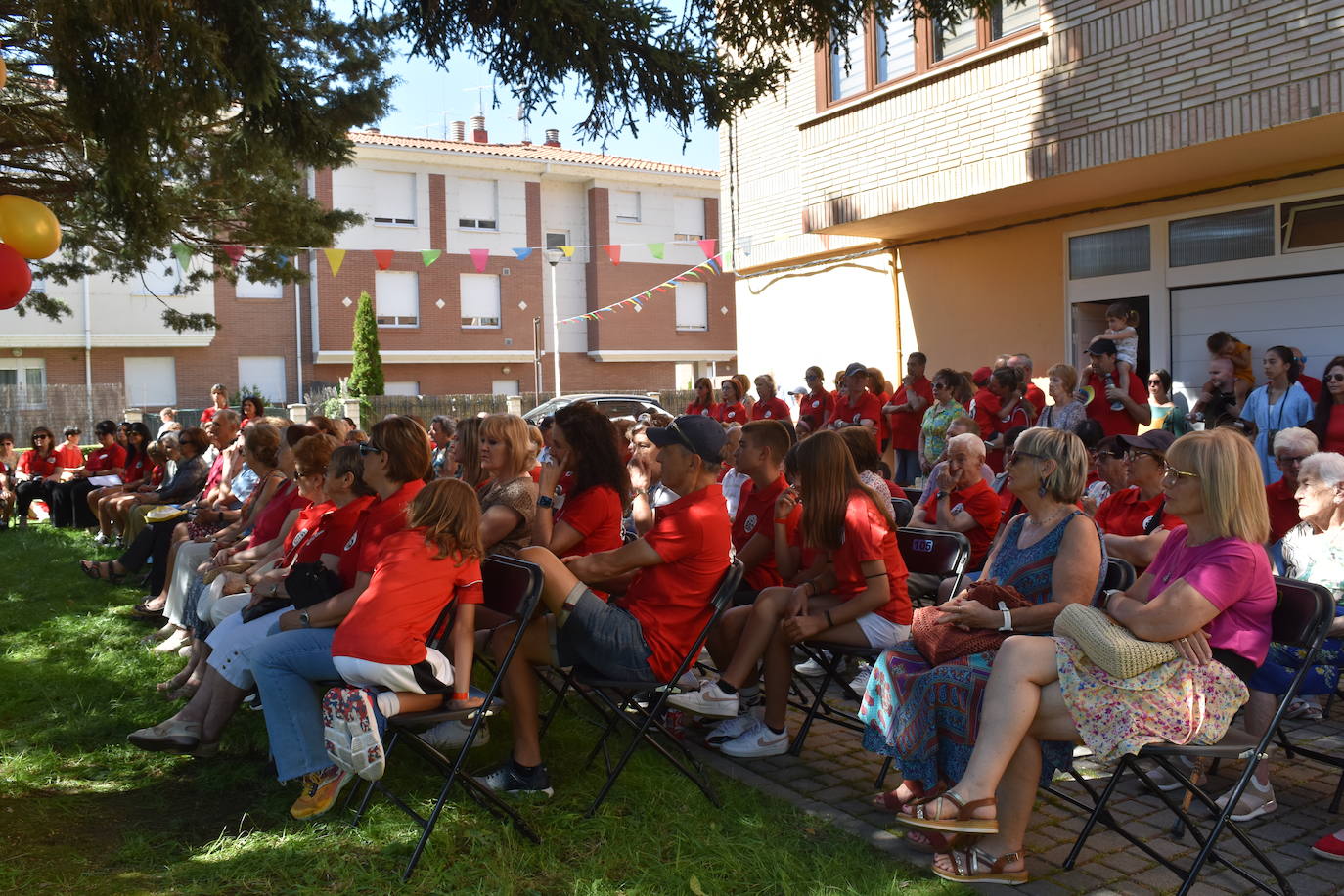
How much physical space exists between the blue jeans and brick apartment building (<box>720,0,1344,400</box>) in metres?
5.70

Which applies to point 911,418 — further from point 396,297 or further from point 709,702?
point 396,297

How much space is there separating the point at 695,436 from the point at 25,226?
14.3 feet

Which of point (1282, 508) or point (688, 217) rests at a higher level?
point (688, 217)

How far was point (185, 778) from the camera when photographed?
4.59m

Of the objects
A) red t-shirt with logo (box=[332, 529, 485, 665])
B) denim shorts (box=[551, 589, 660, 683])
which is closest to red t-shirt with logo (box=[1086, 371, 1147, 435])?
denim shorts (box=[551, 589, 660, 683])

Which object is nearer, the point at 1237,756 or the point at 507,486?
the point at 1237,756

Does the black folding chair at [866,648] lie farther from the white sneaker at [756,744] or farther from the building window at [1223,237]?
the building window at [1223,237]

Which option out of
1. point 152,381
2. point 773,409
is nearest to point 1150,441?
point 773,409

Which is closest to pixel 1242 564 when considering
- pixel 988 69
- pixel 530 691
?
pixel 530 691

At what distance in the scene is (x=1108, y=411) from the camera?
828cm

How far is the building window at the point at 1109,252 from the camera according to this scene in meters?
10.7

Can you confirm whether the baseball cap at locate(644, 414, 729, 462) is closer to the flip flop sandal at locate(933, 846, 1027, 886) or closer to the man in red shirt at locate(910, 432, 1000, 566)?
the flip flop sandal at locate(933, 846, 1027, 886)

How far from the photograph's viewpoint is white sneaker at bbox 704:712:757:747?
472 centimetres

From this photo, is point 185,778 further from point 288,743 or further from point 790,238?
point 790,238
